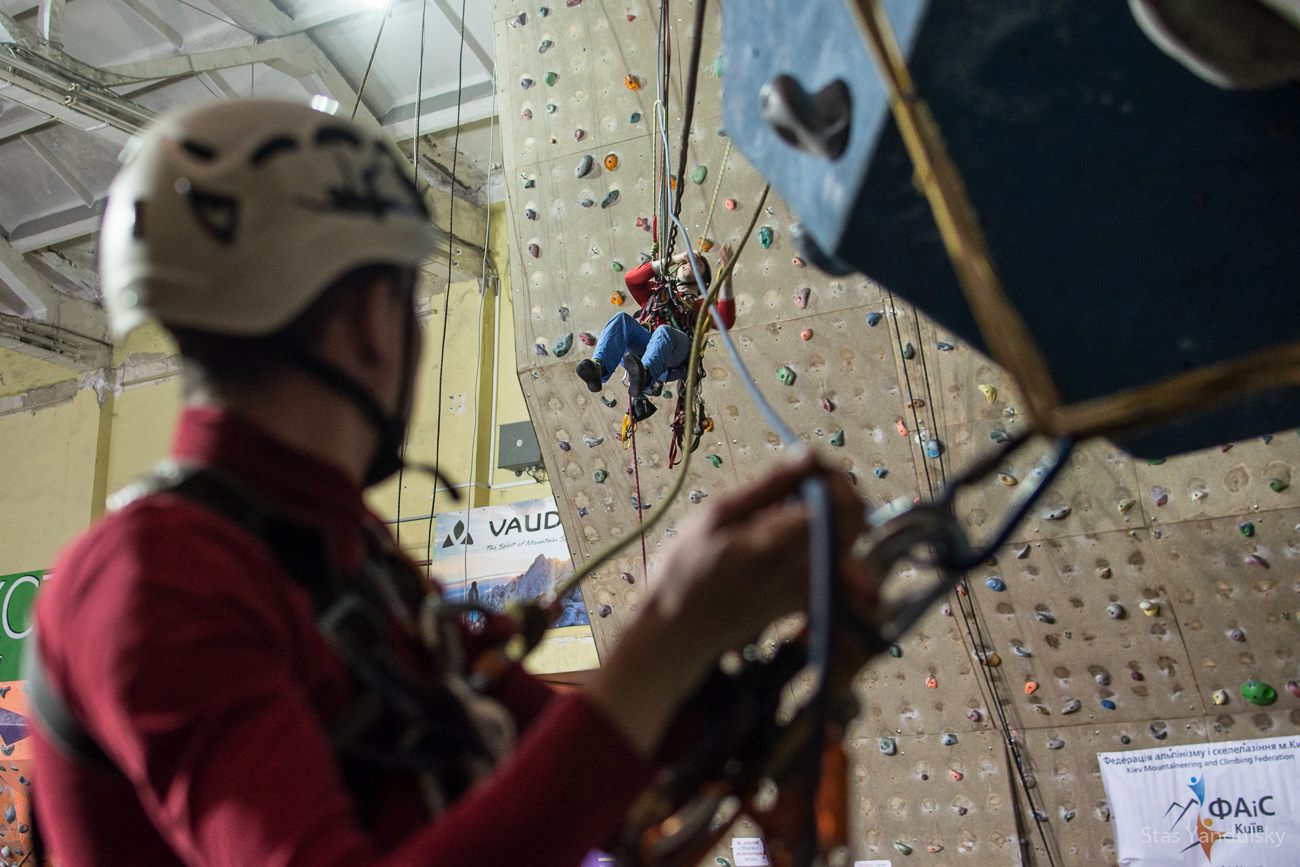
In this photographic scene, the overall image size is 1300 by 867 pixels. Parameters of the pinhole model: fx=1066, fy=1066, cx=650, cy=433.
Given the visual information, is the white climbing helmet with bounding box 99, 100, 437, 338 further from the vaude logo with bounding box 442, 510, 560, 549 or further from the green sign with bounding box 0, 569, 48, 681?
the green sign with bounding box 0, 569, 48, 681

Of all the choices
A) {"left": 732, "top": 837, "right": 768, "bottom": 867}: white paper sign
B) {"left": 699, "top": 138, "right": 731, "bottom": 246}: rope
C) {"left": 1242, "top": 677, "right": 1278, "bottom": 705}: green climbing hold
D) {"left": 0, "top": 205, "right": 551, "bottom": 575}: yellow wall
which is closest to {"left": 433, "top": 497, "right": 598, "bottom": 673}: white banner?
{"left": 0, "top": 205, "right": 551, "bottom": 575}: yellow wall

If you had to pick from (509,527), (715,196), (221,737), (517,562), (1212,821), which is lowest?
(1212,821)

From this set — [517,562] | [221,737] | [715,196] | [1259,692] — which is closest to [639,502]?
[715,196]

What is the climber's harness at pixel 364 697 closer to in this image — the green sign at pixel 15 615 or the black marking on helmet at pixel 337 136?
the black marking on helmet at pixel 337 136

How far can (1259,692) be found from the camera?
3.57m

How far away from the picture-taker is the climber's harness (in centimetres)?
73

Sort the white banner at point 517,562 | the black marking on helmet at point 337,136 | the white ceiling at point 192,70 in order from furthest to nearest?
the white banner at point 517,562
the white ceiling at point 192,70
the black marking on helmet at point 337,136

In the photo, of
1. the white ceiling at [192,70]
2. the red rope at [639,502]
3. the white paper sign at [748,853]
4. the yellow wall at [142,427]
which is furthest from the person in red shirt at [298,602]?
the yellow wall at [142,427]

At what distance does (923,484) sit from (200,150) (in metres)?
3.36

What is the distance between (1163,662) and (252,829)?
373 centimetres

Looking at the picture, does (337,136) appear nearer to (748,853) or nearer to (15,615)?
(748,853)

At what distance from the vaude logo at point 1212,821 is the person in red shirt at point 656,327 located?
2.31 m

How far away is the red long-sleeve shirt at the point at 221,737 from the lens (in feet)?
1.98

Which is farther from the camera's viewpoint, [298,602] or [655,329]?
[655,329]
